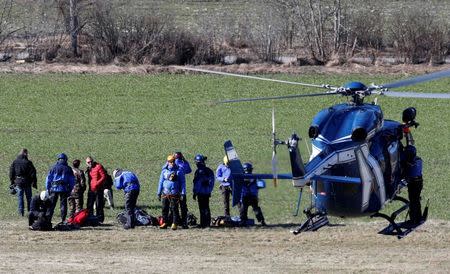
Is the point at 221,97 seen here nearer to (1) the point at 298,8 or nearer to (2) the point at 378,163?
(1) the point at 298,8

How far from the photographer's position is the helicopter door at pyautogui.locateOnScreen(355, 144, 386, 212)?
66.9ft

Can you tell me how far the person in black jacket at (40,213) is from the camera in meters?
26.0

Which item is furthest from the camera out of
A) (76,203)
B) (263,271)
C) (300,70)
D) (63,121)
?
(300,70)

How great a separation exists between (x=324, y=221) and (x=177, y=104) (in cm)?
2292

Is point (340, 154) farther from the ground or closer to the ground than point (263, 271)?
farther from the ground

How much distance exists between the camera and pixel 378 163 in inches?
820

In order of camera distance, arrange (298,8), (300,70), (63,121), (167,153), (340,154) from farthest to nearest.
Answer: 1. (298,8)
2. (300,70)
3. (63,121)
4. (167,153)
5. (340,154)

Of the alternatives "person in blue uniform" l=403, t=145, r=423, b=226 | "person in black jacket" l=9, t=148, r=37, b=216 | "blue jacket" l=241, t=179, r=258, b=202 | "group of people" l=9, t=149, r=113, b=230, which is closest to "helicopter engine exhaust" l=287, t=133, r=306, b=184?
"person in blue uniform" l=403, t=145, r=423, b=226

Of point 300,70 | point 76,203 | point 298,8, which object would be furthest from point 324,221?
point 298,8

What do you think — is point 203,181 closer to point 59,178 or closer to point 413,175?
point 59,178

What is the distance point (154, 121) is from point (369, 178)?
842 inches

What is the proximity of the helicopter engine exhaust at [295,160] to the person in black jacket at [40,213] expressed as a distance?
7.67 meters

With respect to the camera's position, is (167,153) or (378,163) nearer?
(378,163)

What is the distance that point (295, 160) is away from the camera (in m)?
19.8
